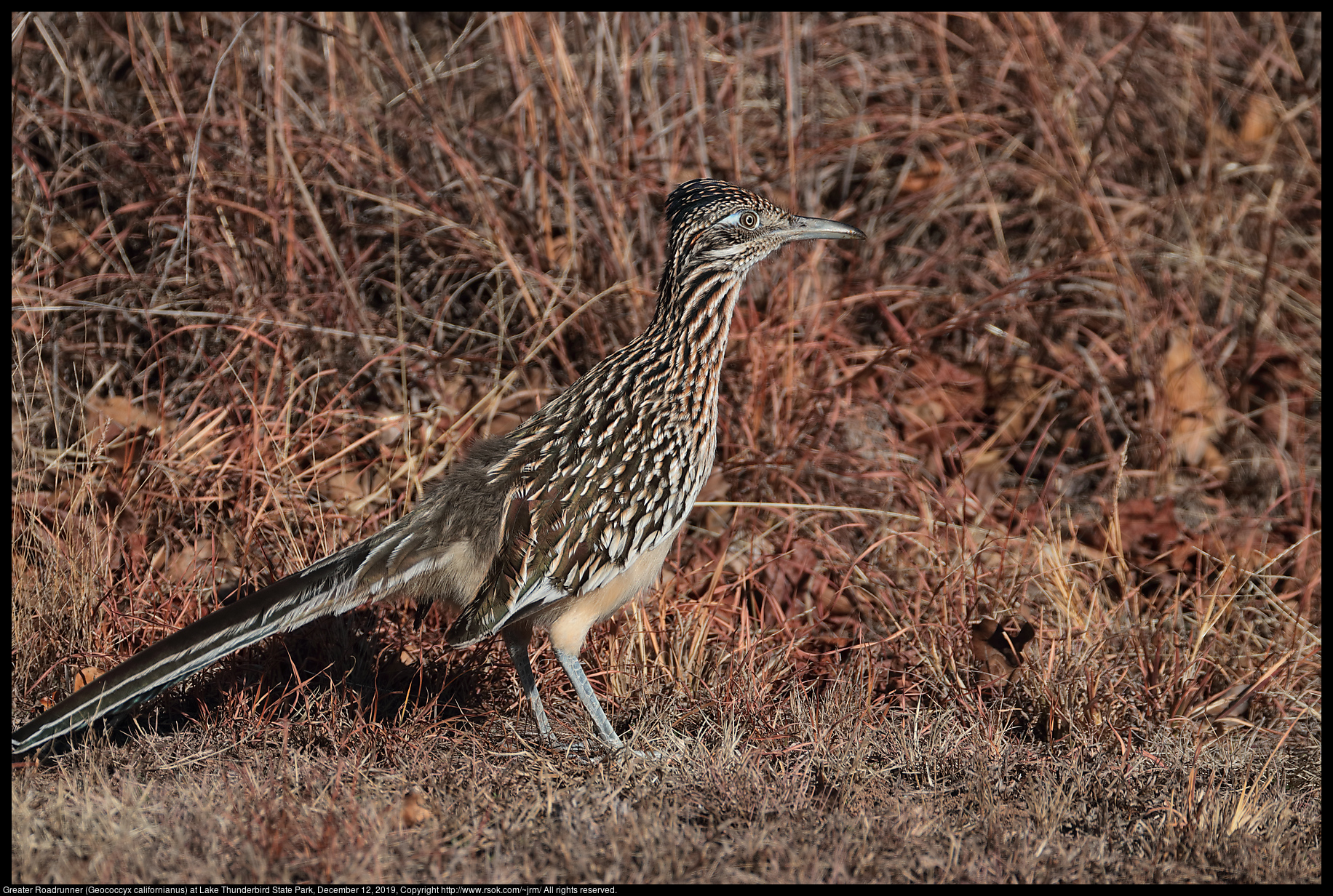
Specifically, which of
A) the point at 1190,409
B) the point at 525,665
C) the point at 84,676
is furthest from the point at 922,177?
the point at 84,676

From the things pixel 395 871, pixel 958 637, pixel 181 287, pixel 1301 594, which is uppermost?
pixel 181 287

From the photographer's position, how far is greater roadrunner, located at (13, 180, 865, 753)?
11.0 feet

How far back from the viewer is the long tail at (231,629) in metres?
2.98

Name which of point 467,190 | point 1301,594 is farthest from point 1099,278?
point 467,190

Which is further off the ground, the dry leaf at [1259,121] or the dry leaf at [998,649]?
the dry leaf at [1259,121]

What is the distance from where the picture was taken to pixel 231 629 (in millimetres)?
3096

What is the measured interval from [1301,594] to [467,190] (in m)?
3.85

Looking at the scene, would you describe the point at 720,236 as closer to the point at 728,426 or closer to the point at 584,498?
the point at 584,498

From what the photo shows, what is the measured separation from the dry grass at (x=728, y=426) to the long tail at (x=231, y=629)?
20 cm

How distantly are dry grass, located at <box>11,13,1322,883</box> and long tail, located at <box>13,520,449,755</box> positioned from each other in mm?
203

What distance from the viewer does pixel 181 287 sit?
527 centimetres

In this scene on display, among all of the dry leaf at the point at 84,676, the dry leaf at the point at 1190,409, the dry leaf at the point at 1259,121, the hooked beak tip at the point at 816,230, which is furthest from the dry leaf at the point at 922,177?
the dry leaf at the point at 84,676

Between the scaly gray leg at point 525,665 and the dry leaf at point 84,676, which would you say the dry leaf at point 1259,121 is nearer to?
the scaly gray leg at point 525,665
